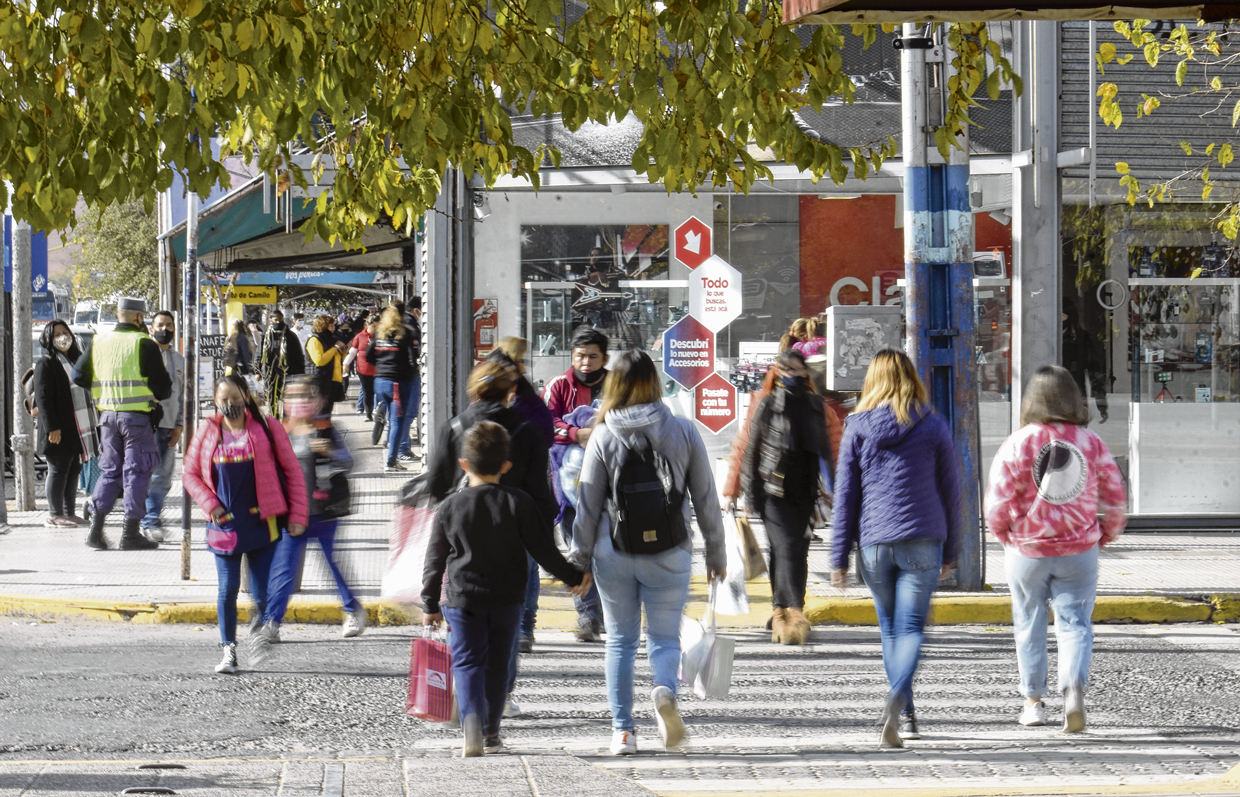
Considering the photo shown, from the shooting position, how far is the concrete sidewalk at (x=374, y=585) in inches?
355

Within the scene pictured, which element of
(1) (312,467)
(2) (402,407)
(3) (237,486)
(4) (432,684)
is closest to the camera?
(4) (432,684)

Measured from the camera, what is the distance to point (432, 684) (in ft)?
18.4

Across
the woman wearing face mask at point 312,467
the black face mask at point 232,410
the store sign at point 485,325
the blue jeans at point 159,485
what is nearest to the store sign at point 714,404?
the store sign at point 485,325

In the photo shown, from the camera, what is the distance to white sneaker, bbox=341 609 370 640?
8.41 meters

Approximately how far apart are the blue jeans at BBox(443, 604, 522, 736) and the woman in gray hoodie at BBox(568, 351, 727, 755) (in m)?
0.45

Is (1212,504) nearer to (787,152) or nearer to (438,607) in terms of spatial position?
(787,152)

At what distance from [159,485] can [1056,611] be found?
26.9 ft

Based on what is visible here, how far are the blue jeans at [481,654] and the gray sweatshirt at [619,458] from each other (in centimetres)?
45

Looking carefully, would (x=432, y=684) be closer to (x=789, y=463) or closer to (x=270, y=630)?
(x=270, y=630)

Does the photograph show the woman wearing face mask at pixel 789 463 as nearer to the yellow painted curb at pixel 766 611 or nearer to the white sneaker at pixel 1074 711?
the yellow painted curb at pixel 766 611

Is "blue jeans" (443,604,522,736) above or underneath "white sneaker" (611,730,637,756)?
above

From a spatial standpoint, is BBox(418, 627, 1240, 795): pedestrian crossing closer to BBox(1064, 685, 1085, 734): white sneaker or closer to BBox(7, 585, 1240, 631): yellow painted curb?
BBox(1064, 685, 1085, 734): white sneaker

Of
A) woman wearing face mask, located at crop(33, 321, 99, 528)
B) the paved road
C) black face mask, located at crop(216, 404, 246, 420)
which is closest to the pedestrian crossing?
the paved road

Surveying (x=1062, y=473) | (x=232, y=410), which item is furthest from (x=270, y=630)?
(x=1062, y=473)
